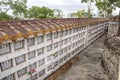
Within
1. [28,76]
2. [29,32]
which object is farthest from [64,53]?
[29,32]

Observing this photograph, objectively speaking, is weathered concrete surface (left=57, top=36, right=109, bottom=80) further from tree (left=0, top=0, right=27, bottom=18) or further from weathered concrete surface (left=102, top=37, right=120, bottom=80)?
tree (left=0, top=0, right=27, bottom=18)

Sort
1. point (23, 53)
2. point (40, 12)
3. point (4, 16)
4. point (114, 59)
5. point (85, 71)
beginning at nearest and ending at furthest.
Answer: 1. point (23, 53)
2. point (114, 59)
3. point (85, 71)
4. point (4, 16)
5. point (40, 12)

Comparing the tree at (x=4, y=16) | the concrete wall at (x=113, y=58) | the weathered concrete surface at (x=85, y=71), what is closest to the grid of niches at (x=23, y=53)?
the weathered concrete surface at (x=85, y=71)

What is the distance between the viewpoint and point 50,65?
656 centimetres

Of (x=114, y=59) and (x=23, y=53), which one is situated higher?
(x=23, y=53)

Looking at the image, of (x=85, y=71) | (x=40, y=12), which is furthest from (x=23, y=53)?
(x=40, y=12)

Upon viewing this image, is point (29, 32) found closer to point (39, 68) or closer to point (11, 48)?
point (11, 48)

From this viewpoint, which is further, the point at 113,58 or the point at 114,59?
the point at 113,58

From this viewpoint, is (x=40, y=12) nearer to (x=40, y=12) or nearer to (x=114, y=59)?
(x=40, y=12)

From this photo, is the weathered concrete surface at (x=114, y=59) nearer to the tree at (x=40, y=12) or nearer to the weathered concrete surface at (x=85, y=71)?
the weathered concrete surface at (x=85, y=71)

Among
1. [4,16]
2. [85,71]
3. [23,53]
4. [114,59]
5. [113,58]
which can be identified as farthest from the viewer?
[4,16]

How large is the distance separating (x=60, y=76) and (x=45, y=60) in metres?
0.99

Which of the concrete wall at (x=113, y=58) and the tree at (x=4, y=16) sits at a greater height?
the tree at (x=4, y=16)

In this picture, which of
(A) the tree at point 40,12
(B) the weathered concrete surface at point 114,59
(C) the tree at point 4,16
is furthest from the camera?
(A) the tree at point 40,12
